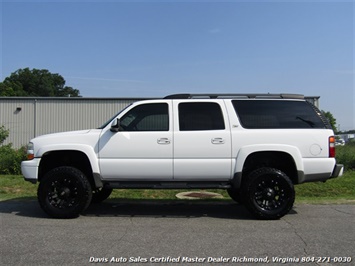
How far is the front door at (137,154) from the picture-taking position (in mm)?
6723

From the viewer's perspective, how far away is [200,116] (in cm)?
694

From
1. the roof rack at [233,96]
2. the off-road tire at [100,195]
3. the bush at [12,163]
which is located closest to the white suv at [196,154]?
the roof rack at [233,96]

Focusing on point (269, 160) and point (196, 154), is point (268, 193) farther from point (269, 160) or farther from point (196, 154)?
point (196, 154)

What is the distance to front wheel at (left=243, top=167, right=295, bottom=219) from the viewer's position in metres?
6.60

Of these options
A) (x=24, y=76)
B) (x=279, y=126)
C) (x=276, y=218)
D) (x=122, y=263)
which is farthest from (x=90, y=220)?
(x=24, y=76)

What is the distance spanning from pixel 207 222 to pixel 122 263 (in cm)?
240

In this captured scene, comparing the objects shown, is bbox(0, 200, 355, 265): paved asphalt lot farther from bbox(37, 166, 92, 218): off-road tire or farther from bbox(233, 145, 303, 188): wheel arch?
bbox(233, 145, 303, 188): wheel arch

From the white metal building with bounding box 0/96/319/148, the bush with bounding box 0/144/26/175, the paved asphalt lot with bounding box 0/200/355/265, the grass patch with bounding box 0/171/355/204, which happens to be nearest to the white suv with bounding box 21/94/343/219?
the paved asphalt lot with bounding box 0/200/355/265

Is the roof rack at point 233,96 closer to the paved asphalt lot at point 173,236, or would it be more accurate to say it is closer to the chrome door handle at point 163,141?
the chrome door handle at point 163,141

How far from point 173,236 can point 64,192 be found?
2391mm

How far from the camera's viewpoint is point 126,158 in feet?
22.1

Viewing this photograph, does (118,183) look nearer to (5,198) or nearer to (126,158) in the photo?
(126,158)

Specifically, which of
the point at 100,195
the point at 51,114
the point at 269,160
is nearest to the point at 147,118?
the point at 100,195

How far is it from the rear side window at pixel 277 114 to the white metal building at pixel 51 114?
70.2ft
